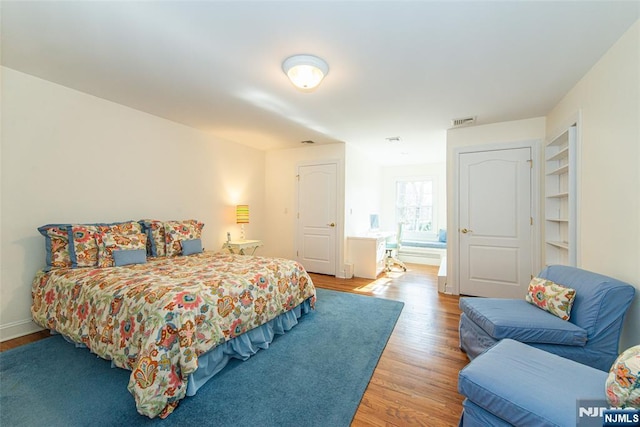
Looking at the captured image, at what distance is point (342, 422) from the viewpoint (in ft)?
4.99

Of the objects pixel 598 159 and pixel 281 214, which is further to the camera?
pixel 281 214

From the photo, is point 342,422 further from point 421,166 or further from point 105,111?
point 421,166

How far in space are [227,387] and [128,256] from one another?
1.76 meters

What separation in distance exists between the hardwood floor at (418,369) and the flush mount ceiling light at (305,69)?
95.9 inches

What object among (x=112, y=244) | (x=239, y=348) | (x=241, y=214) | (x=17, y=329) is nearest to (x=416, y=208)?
(x=241, y=214)

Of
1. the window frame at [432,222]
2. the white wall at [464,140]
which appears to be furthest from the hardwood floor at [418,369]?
the window frame at [432,222]

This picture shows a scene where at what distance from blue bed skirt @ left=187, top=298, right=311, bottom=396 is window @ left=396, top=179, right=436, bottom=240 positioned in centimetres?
476

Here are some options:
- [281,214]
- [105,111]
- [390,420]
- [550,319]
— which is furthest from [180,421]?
[281,214]

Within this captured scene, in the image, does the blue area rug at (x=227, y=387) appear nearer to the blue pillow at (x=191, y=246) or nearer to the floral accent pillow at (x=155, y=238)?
the floral accent pillow at (x=155, y=238)

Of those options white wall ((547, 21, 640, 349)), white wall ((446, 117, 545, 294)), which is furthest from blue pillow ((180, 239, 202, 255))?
white wall ((547, 21, 640, 349))

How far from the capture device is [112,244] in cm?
268

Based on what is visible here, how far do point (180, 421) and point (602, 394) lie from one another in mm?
2104

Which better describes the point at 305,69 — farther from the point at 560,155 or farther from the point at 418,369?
the point at 560,155

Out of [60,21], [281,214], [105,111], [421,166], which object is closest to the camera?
[60,21]
